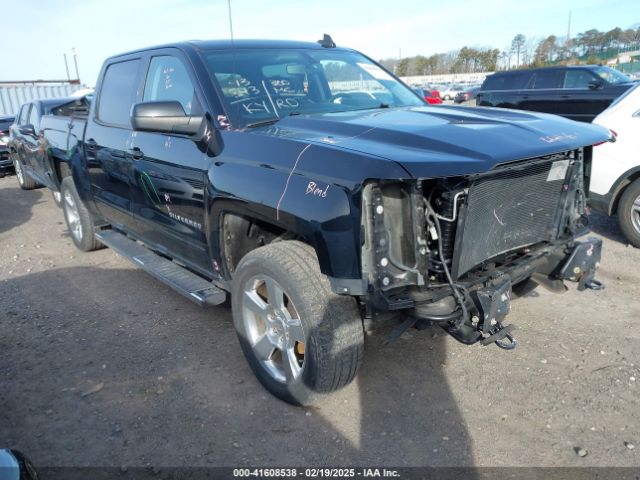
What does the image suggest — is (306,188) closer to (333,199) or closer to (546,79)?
(333,199)

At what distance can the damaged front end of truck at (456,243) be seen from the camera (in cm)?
241

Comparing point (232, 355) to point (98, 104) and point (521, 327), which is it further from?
point (98, 104)

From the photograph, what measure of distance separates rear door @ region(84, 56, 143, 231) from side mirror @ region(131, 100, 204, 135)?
1.04m

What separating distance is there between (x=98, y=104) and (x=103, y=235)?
1279mm

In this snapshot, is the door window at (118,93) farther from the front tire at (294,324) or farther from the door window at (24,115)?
the door window at (24,115)

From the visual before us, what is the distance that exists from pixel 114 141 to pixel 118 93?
18.6 inches

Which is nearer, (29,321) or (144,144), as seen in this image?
(144,144)

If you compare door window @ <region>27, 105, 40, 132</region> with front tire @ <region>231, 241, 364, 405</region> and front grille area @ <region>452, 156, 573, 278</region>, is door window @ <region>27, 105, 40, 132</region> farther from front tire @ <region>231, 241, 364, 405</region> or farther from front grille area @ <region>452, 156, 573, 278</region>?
front grille area @ <region>452, 156, 573, 278</region>

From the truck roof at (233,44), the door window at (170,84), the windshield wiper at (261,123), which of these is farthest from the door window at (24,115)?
the windshield wiper at (261,123)

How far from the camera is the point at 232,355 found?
3.65 meters

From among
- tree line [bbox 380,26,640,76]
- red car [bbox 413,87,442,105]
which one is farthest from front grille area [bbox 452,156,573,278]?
tree line [bbox 380,26,640,76]

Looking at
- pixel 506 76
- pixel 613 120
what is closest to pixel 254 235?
pixel 613 120

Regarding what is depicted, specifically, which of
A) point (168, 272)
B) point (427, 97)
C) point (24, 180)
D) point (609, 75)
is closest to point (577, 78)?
point (609, 75)

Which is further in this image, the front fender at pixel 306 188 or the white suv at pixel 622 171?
the white suv at pixel 622 171
